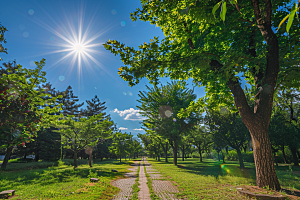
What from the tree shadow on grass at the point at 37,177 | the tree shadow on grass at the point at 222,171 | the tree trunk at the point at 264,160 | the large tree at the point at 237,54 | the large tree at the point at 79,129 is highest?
the large tree at the point at 237,54

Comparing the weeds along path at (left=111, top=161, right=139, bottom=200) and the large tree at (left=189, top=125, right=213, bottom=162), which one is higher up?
the large tree at (left=189, top=125, right=213, bottom=162)

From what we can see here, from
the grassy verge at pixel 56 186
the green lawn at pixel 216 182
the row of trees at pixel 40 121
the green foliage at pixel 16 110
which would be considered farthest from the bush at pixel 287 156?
the green foliage at pixel 16 110

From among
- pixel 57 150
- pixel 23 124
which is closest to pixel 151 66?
pixel 23 124

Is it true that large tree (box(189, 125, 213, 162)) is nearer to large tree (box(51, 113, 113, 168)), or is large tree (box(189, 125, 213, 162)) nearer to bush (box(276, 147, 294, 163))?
bush (box(276, 147, 294, 163))

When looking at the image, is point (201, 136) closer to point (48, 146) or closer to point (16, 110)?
point (16, 110)

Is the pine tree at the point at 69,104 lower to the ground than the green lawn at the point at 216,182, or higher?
higher

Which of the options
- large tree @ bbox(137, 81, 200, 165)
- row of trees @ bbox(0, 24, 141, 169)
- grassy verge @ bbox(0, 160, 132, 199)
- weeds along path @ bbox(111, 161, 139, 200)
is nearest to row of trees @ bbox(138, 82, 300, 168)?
large tree @ bbox(137, 81, 200, 165)

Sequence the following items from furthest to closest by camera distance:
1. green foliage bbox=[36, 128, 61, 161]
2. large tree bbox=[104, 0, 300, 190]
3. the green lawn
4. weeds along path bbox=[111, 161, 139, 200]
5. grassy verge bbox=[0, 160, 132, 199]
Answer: green foliage bbox=[36, 128, 61, 161] → weeds along path bbox=[111, 161, 139, 200] → grassy verge bbox=[0, 160, 132, 199] → the green lawn → large tree bbox=[104, 0, 300, 190]

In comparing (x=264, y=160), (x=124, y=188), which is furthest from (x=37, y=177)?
(x=264, y=160)

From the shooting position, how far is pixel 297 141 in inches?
701

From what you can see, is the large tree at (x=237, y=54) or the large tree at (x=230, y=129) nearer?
the large tree at (x=237, y=54)

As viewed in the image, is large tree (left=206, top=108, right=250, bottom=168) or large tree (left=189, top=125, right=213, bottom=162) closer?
large tree (left=206, top=108, right=250, bottom=168)

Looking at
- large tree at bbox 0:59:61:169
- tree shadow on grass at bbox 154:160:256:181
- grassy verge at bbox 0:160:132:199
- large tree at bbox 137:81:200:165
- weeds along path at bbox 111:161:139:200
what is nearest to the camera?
large tree at bbox 0:59:61:169

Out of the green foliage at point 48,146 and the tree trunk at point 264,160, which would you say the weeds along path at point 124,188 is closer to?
the tree trunk at point 264,160
